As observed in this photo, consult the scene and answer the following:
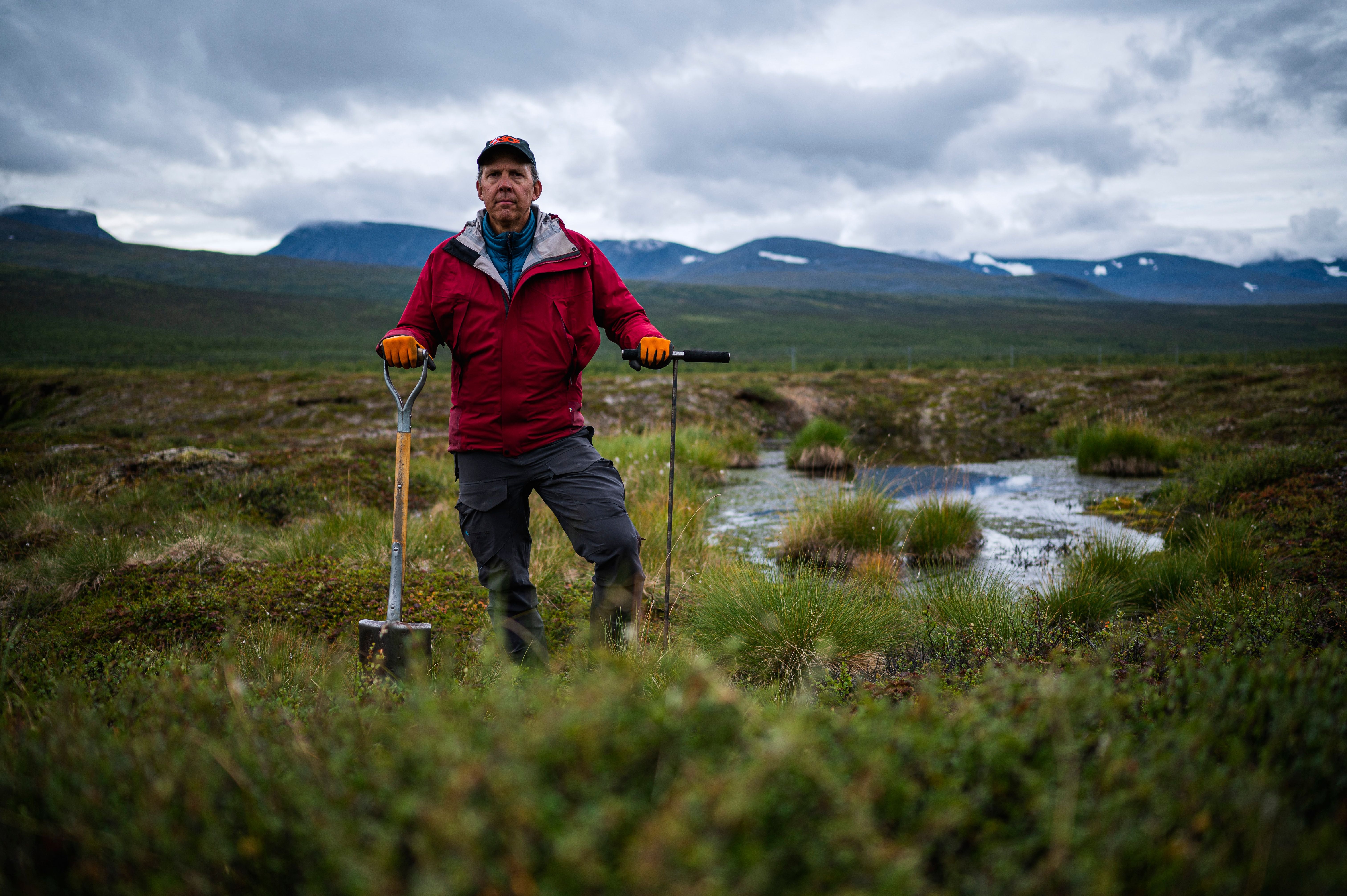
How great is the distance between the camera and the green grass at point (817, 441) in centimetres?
1145

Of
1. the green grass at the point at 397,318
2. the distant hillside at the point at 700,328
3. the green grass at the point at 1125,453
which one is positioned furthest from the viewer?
the green grass at the point at 397,318

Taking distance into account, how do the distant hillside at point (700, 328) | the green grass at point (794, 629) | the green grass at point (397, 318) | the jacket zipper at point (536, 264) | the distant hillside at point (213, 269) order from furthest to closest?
the distant hillside at point (213, 269) < the green grass at point (397, 318) < the distant hillside at point (700, 328) < the green grass at point (794, 629) < the jacket zipper at point (536, 264)

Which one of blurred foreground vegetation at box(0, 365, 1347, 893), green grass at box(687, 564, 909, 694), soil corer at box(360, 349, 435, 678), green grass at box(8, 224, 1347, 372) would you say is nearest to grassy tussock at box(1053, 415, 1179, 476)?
blurred foreground vegetation at box(0, 365, 1347, 893)

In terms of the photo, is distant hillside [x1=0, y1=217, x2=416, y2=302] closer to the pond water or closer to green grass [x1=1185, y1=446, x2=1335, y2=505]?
the pond water

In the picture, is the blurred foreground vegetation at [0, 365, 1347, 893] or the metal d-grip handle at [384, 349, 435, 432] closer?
the blurred foreground vegetation at [0, 365, 1347, 893]

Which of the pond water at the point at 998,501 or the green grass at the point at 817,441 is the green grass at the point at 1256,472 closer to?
the pond water at the point at 998,501

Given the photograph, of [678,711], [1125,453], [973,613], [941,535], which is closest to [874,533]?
[941,535]

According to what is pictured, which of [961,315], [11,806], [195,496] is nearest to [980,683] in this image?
[11,806]

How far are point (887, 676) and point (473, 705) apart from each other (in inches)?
74.5

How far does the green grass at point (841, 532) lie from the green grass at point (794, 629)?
72.4 inches

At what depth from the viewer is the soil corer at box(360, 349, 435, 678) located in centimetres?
320

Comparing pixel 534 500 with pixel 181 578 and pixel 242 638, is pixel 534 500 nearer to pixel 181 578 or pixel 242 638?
pixel 181 578

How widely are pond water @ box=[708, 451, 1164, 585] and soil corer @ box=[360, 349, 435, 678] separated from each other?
10.7 ft

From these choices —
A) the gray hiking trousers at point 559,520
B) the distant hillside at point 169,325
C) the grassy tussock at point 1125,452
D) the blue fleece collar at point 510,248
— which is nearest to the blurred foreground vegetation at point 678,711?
the gray hiking trousers at point 559,520
